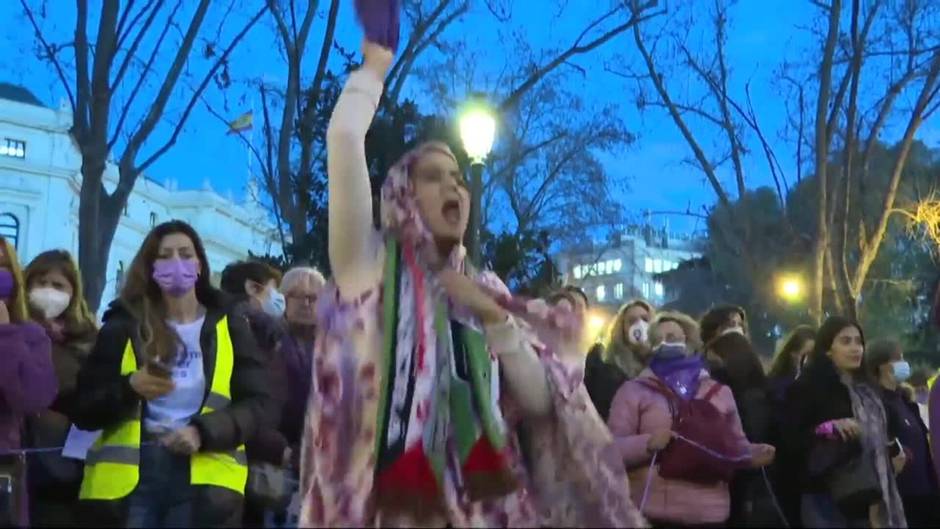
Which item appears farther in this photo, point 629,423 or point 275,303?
point 275,303

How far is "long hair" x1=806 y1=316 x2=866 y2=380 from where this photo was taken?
273 inches

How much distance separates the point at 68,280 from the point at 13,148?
4991 cm

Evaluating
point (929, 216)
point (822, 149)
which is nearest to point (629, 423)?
point (822, 149)

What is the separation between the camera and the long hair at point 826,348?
695 centimetres

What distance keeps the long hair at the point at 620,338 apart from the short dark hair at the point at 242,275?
1934mm

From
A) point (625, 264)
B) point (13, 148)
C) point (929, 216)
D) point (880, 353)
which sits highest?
point (13, 148)

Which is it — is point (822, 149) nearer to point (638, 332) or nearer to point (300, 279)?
point (638, 332)

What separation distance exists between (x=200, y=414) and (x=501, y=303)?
5.77 ft

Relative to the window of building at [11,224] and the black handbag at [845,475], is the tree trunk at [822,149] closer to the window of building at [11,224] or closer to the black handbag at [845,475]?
the black handbag at [845,475]

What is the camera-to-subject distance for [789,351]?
7.74 meters

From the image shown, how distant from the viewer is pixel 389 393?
2.84 meters

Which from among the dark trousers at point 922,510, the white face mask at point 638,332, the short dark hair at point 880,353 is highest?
the white face mask at point 638,332

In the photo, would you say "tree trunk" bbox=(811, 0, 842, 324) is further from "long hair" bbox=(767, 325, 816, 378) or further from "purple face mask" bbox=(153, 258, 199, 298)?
"purple face mask" bbox=(153, 258, 199, 298)

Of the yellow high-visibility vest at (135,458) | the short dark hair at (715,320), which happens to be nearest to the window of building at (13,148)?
the short dark hair at (715,320)
